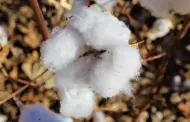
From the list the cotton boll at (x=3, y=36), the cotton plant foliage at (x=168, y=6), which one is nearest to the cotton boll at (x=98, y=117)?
the cotton boll at (x=3, y=36)

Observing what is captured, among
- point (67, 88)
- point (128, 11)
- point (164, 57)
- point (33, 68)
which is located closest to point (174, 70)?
point (164, 57)

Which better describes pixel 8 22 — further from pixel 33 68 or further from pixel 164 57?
pixel 164 57

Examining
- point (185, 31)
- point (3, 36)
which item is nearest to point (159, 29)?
point (185, 31)

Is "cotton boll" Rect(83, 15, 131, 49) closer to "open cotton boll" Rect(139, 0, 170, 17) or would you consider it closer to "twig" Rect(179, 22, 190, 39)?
"open cotton boll" Rect(139, 0, 170, 17)

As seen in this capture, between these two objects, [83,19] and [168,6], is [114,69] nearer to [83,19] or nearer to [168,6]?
[83,19]

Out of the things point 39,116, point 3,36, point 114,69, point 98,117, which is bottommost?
point 114,69

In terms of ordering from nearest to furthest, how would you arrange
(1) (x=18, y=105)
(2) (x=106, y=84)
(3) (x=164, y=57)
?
(2) (x=106, y=84) < (1) (x=18, y=105) < (3) (x=164, y=57)
